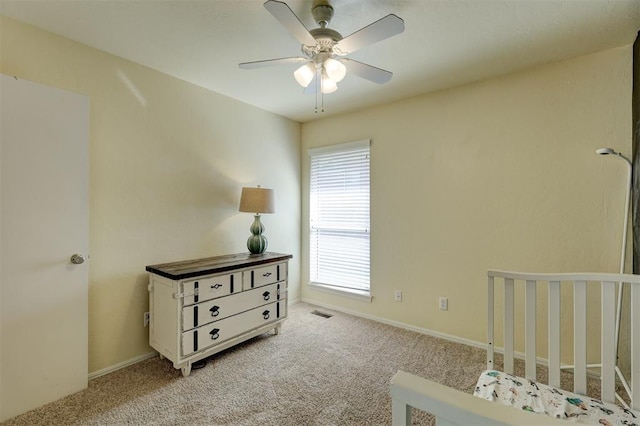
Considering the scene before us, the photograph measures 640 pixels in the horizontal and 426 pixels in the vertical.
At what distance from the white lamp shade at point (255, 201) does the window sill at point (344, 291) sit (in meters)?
1.35

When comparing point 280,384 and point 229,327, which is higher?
point 229,327

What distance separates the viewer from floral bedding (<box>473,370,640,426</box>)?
3.55 ft

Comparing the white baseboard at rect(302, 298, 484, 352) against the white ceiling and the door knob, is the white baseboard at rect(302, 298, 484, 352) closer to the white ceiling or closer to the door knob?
the white ceiling

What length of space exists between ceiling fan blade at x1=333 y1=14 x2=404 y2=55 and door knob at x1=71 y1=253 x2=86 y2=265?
2.12m

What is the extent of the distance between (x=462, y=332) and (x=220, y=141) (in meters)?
3.00

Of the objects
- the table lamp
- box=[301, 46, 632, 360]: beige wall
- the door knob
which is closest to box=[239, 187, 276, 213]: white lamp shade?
the table lamp

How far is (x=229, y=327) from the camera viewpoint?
8.01ft

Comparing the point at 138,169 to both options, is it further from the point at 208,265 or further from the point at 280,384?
the point at 280,384

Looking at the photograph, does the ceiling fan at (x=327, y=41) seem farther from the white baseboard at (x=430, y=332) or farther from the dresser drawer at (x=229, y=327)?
the white baseboard at (x=430, y=332)

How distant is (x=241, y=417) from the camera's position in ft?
5.75

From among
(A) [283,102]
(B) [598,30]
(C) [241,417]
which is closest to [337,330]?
(C) [241,417]

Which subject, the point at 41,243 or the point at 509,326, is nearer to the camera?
the point at 509,326

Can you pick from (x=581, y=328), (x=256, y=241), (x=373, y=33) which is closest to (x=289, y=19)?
(x=373, y=33)

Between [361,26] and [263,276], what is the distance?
84.0 inches
